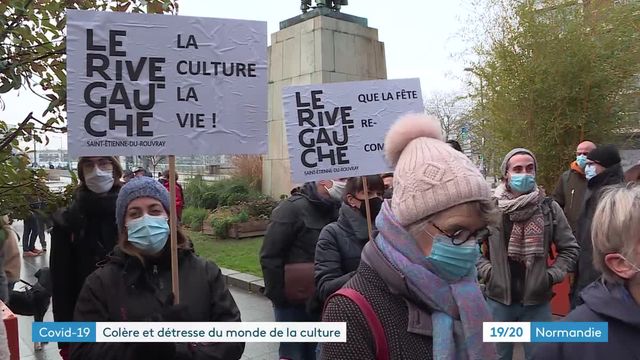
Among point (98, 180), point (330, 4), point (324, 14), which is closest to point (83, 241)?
point (98, 180)

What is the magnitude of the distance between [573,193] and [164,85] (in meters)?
4.58

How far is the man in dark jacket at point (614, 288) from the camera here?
1647 mm

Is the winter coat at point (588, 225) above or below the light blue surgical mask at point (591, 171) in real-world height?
below

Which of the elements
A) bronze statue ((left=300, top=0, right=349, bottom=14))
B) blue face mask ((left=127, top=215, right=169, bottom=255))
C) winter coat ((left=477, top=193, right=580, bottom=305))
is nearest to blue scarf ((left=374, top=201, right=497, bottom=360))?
blue face mask ((left=127, top=215, right=169, bottom=255))

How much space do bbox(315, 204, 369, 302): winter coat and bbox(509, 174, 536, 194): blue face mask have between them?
122 centimetres

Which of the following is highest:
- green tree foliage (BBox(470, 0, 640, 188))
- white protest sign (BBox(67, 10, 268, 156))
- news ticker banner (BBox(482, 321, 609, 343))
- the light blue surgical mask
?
green tree foliage (BBox(470, 0, 640, 188))

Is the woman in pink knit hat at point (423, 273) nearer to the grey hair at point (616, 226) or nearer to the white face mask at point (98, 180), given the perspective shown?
the grey hair at point (616, 226)

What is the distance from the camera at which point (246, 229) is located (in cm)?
1163

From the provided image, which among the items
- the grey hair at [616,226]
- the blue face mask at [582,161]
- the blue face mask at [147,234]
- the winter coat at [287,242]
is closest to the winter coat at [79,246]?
the blue face mask at [147,234]

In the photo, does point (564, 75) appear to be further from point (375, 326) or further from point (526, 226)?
point (375, 326)

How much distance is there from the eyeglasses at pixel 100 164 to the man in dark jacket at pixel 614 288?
2.72 meters

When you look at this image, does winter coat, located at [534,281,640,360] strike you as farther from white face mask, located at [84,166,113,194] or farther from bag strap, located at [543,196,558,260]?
white face mask, located at [84,166,113,194]

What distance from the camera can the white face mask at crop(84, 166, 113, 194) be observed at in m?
3.31

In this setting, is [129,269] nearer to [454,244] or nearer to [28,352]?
[454,244]
